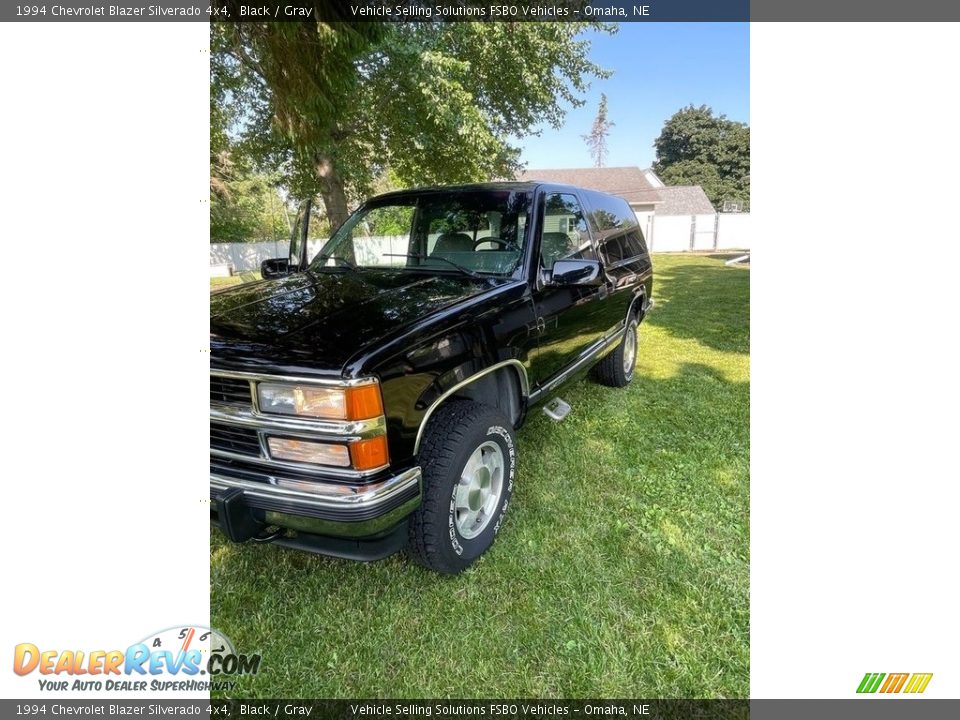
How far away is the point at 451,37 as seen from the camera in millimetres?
8180

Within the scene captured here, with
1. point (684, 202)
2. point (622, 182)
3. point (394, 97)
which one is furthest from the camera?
point (684, 202)

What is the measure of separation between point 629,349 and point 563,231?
2.05 metres

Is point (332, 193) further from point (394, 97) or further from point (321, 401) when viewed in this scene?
point (321, 401)

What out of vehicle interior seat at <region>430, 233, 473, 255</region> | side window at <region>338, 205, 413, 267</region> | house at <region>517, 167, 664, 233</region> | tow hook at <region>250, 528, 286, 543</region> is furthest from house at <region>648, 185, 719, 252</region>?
tow hook at <region>250, 528, 286, 543</region>

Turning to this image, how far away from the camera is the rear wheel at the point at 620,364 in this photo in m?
4.86

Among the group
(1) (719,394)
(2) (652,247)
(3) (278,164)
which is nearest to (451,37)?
(3) (278,164)

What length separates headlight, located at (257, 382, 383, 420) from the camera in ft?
5.98

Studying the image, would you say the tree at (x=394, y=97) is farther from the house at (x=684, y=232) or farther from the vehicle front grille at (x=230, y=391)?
the house at (x=684, y=232)

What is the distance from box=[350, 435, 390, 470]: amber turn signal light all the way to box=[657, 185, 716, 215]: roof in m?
34.1

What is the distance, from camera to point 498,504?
2646mm

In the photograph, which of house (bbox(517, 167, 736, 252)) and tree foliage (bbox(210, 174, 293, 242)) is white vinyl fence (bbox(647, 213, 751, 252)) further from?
tree foliage (bbox(210, 174, 293, 242))
